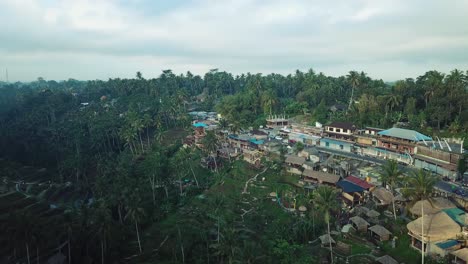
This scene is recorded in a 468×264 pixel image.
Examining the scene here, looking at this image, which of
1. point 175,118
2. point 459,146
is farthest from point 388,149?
point 175,118

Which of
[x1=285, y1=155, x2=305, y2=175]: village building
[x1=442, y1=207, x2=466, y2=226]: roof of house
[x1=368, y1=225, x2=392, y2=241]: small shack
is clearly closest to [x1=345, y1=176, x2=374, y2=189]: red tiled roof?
[x1=285, y1=155, x2=305, y2=175]: village building

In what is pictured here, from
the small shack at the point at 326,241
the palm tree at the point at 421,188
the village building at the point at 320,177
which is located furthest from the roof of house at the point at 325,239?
the village building at the point at 320,177

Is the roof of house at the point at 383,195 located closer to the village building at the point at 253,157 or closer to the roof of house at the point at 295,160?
the roof of house at the point at 295,160

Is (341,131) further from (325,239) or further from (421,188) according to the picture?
(325,239)

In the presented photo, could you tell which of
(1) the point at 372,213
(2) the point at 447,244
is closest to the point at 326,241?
(1) the point at 372,213

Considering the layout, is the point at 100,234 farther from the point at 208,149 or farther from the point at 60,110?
the point at 60,110

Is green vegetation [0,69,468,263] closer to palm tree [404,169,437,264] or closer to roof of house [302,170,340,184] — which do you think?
roof of house [302,170,340,184]
